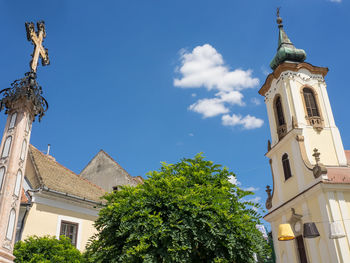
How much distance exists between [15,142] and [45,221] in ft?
24.7

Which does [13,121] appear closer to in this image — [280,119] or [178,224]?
[178,224]

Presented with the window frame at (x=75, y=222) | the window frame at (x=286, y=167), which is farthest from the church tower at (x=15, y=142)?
the window frame at (x=286, y=167)

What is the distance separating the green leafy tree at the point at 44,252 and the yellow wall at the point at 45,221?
215 cm

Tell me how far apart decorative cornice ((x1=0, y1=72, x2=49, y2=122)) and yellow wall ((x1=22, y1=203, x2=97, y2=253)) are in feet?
22.2

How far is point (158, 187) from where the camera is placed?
11.6m

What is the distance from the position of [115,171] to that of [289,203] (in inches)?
482

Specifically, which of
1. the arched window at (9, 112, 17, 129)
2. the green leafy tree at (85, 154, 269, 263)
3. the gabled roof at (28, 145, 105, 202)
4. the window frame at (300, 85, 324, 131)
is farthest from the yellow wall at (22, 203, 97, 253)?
the window frame at (300, 85, 324, 131)

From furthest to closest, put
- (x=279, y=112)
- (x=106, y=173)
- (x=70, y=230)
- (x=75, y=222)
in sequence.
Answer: (x=279, y=112) → (x=106, y=173) → (x=75, y=222) → (x=70, y=230)

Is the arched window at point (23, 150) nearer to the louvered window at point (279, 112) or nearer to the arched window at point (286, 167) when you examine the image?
the arched window at point (286, 167)

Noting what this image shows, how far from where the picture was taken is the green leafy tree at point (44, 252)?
1160cm

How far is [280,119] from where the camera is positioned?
24.8 meters

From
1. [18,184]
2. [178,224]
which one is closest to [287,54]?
[178,224]

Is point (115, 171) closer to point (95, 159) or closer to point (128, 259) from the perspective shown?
point (95, 159)

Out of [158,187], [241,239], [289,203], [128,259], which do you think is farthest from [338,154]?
[128,259]
